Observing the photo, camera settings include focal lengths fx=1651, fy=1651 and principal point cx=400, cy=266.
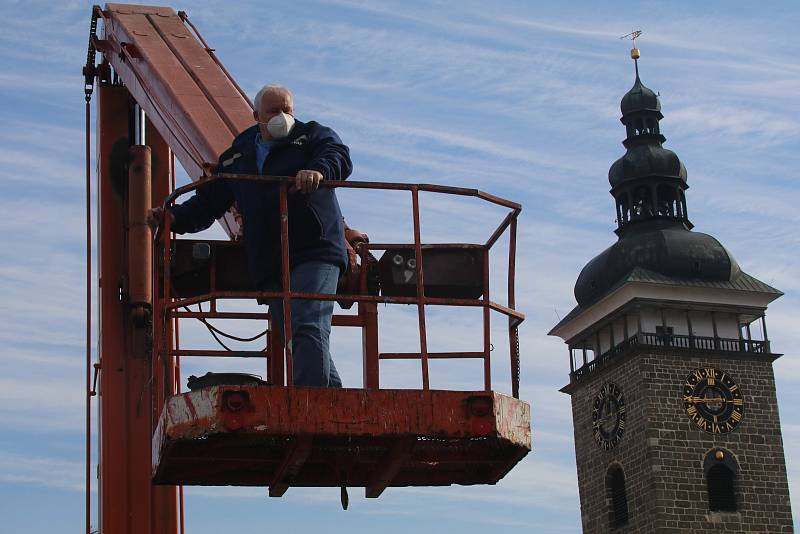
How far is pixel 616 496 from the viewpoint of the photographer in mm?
53406

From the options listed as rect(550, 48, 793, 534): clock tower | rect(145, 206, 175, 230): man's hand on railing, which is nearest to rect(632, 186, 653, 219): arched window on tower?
rect(550, 48, 793, 534): clock tower

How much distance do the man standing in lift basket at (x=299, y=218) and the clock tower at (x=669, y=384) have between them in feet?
145

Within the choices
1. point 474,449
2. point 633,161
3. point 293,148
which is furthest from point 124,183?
point 633,161

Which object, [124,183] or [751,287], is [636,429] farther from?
[124,183]

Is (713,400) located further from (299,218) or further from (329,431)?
(329,431)

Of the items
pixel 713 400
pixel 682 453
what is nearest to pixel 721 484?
pixel 682 453

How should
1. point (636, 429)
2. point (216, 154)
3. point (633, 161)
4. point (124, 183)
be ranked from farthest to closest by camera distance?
point (633, 161) → point (636, 429) → point (124, 183) → point (216, 154)

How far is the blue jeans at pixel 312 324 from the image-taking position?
273 inches

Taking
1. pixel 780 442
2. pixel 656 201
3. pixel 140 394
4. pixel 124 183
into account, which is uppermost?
pixel 656 201

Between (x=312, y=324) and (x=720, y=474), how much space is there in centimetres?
4655

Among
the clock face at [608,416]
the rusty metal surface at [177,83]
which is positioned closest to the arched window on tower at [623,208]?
the clock face at [608,416]

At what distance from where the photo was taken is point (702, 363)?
52781 mm

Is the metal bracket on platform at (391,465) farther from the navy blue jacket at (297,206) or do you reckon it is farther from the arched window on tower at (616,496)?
the arched window on tower at (616,496)

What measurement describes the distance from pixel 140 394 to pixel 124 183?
1.38 metres
